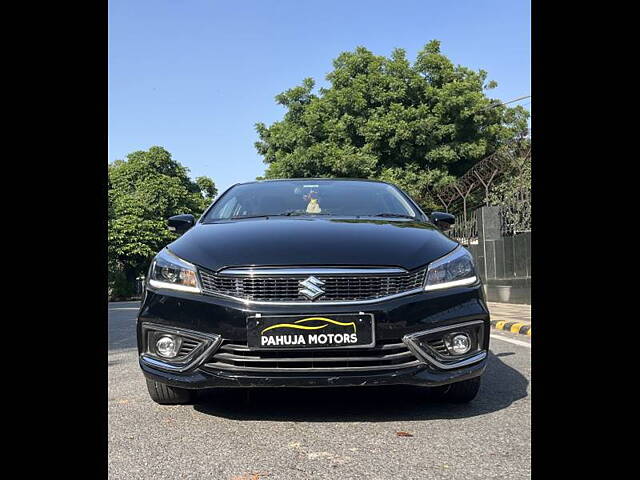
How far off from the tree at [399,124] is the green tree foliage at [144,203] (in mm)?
17101

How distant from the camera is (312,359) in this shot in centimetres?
319

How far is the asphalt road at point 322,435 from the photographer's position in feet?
8.59

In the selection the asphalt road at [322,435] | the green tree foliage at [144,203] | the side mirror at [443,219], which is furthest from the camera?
the green tree foliage at [144,203]

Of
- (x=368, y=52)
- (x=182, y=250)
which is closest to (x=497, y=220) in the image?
(x=182, y=250)

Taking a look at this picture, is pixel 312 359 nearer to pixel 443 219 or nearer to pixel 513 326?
pixel 443 219

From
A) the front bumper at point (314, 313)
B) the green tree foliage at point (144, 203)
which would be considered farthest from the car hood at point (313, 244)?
the green tree foliage at point (144, 203)

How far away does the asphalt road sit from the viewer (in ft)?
8.59

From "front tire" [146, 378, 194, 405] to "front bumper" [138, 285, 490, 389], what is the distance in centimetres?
36

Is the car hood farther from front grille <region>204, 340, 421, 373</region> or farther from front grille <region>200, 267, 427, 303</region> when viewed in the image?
front grille <region>204, 340, 421, 373</region>

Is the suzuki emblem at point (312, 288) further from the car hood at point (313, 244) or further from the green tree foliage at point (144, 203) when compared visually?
the green tree foliage at point (144, 203)

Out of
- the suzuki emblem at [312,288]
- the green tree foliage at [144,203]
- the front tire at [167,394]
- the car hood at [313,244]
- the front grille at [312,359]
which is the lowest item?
the front tire at [167,394]

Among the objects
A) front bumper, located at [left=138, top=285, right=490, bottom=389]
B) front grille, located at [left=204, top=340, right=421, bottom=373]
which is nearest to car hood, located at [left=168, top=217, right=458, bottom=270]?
front bumper, located at [left=138, top=285, right=490, bottom=389]

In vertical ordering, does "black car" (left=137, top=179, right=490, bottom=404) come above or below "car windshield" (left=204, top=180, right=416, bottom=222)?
below
